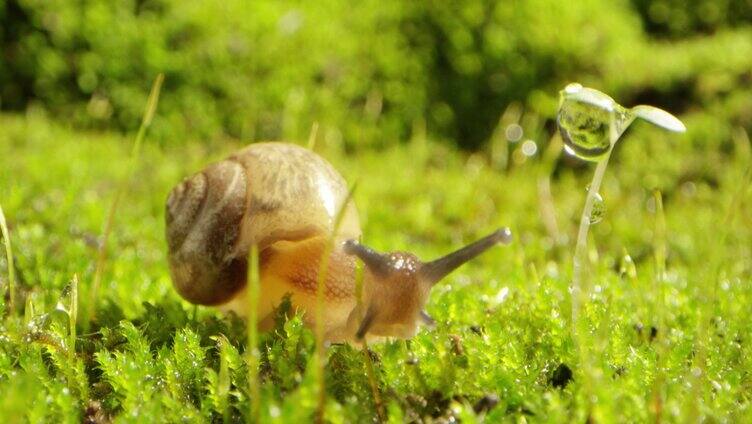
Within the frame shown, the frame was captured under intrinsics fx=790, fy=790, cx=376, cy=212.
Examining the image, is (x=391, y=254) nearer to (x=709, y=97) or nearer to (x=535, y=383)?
(x=535, y=383)

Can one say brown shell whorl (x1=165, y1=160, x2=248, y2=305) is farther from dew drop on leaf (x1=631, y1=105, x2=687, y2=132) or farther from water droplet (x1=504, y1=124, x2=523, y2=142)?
water droplet (x1=504, y1=124, x2=523, y2=142)

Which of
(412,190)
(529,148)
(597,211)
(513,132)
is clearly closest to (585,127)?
(597,211)

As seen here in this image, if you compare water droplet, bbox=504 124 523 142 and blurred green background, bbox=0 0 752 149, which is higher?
blurred green background, bbox=0 0 752 149

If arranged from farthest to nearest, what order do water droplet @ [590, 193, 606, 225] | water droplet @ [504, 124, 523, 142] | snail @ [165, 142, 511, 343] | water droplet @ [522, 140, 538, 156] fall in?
1. water droplet @ [504, 124, 523, 142]
2. water droplet @ [522, 140, 538, 156]
3. snail @ [165, 142, 511, 343]
4. water droplet @ [590, 193, 606, 225]

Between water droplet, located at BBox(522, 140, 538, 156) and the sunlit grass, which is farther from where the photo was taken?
water droplet, located at BBox(522, 140, 538, 156)

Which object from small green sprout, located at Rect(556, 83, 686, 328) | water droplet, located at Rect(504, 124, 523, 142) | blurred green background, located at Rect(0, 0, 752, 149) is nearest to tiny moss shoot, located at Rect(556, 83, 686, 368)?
small green sprout, located at Rect(556, 83, 686, 328)

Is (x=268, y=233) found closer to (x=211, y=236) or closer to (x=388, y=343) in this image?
(x=211, y=236)

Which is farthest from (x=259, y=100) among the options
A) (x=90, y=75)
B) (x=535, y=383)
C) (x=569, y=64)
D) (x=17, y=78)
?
(x=535, y=383)

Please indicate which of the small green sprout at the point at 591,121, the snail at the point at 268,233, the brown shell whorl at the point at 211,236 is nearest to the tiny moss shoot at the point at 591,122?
the small green sprout at the point at 591,121
